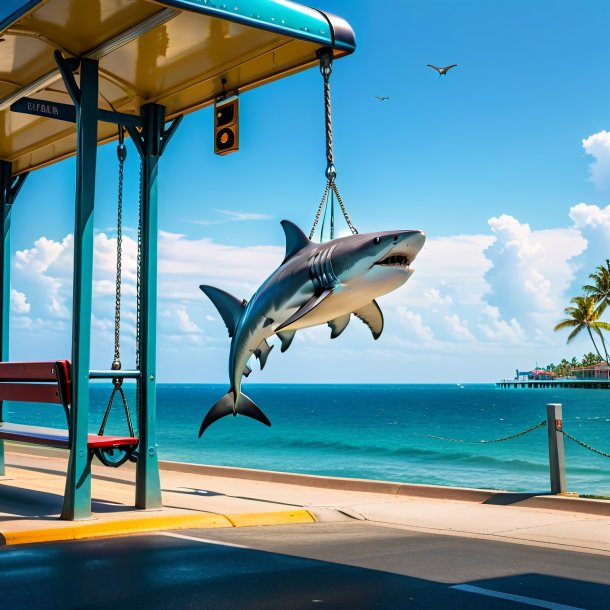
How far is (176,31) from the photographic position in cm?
860

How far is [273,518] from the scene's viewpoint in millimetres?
9570

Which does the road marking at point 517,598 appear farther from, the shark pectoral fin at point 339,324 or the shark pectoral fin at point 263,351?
the shark pectoral fin at point 263,351

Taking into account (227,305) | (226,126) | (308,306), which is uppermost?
(226,126)

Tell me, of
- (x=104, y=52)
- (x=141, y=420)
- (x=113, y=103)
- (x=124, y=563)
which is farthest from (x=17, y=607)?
(x=113, y=103)

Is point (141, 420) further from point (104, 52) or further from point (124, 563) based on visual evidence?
point (104, 52)

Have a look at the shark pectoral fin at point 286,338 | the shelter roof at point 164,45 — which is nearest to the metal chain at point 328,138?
the shelter roof at point 164,45

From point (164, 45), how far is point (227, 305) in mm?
2828

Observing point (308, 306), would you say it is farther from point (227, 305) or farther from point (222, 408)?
point (222, 408)

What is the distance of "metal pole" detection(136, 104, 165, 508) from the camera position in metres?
9.80

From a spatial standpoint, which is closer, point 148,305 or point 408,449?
point 148,305

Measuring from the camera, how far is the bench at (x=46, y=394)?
29.9 ft

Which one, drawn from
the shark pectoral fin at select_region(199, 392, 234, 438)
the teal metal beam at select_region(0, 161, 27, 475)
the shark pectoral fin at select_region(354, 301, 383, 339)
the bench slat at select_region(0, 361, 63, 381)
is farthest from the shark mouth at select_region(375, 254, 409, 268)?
the teal metal beam at select_region(0, 161, 27, 475)

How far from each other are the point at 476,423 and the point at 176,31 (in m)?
78.2

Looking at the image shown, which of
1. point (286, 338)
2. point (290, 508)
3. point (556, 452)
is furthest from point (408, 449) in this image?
point (286, 338)
